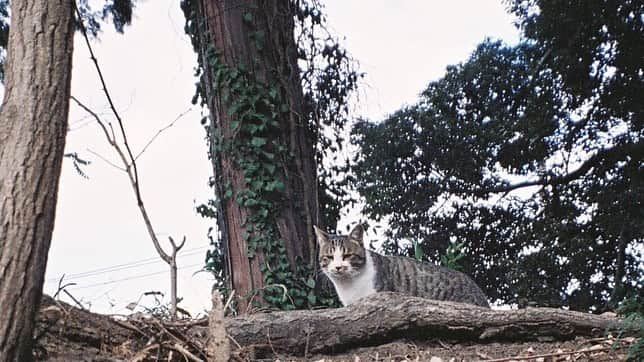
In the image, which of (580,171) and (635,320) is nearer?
(635,320)

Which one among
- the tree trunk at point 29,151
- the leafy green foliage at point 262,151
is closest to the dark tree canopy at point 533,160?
the leafy green foliage at point 262,151

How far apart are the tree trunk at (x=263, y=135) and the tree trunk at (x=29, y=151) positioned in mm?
2950

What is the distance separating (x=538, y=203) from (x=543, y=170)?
388 millimetres

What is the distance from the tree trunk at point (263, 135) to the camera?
4977 millimetres

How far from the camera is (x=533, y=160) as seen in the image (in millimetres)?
8344

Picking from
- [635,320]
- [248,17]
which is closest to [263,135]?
[248,17]

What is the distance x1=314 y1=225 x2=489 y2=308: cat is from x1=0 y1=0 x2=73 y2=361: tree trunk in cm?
277

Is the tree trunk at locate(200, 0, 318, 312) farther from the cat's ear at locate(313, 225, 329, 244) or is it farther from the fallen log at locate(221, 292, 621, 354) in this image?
the fallen log at locate(221, 292, 621, 354)

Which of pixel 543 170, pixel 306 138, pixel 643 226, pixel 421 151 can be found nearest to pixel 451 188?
pixel 421 151

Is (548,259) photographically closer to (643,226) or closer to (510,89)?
(643,226)

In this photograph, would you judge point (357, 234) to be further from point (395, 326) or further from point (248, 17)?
point (248, 17)

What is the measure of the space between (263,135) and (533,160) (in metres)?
4.32

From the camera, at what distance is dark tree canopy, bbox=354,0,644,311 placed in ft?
26.0

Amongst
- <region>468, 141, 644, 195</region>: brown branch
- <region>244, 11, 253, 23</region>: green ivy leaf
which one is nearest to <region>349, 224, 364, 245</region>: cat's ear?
<region>244, 11, 253, 23</region>: green ivy leaf
